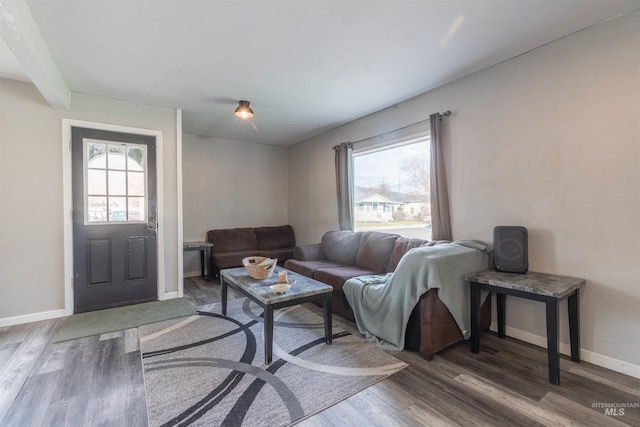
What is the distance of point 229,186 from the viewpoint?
17.6 ft

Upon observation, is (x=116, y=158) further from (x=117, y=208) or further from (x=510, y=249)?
(x=510, y=249)

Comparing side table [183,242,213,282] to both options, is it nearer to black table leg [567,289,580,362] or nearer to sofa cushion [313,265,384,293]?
sofa cushion [313,265,384,293]

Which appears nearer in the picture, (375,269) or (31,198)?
(31,198)

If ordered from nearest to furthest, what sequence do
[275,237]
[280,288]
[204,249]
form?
[280,288] → [204,249] → [275,237]

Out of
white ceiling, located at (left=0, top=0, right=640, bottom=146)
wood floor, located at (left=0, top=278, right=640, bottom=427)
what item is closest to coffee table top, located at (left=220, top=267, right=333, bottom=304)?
wood floor, located at (left=0, top=278, right=640, bottom=427)

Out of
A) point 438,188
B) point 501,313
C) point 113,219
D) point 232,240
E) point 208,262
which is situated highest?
point 438,188

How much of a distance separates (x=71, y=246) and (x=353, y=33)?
3605 mm

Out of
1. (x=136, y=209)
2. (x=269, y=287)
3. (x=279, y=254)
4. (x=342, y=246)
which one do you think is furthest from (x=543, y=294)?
(x=136, y=209)

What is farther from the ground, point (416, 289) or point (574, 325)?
point (416, 289)

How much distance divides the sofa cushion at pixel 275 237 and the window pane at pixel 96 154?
261cm

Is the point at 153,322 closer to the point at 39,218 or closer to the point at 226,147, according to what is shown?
the point at 39,218

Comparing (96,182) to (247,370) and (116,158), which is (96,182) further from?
(247,370)

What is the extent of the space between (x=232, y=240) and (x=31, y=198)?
2.59 m

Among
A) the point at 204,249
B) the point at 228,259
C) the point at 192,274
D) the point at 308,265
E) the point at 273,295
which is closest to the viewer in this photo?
the point at 273,295
